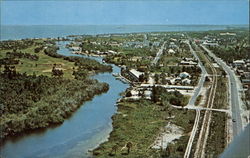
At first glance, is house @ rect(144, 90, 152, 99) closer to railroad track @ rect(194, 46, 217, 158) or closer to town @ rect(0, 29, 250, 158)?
town @ rect(0, 29, 250, 158)

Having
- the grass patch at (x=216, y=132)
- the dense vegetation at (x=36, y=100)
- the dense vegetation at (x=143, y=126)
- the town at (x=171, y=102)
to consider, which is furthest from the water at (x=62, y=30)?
the dense vegetation at (x=36, y=100)

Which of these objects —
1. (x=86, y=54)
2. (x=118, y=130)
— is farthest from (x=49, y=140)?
(x=86, y=54)

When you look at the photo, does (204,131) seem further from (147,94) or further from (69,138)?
(147,94)

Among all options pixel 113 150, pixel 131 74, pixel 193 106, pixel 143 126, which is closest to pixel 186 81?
pixel 131 74

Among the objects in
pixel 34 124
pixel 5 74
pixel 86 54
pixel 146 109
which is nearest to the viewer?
pixel 34 124

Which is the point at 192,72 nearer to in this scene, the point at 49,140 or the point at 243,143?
the point at 49,140
